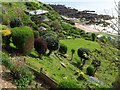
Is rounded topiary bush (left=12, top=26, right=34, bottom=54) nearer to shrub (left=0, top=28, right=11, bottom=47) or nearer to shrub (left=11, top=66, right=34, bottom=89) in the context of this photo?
shrub (left=0, top=28, right=11, bottom=47)

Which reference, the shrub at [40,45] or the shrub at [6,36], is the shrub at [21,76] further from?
the shrub at [40,45]

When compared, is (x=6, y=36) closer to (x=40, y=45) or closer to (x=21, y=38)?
(x=21, y=38)

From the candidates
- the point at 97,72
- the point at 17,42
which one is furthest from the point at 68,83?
the point at 97,72

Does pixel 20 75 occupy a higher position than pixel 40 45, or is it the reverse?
pixel 20 75

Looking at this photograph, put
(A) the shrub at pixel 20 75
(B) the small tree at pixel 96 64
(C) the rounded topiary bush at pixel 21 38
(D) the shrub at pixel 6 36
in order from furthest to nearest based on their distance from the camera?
(B) the small tree at pixel 96 64, (C) the rounded topiary bush at pixel 21 38, (D) the shrub at pixel 6 36, (A) the shrub at pixel 20 75

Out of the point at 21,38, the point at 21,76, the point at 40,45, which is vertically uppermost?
the point at 21,38

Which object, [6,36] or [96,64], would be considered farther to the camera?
[96,64]

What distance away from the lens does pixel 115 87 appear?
12.1m

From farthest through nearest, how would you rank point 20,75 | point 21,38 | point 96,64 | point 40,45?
point 96,64
point 40,45
point 21,38
point 20,75

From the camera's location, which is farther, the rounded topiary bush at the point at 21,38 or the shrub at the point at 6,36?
the rounded topiary bush at the point at 21,38

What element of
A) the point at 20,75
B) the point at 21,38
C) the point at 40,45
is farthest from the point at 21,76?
the point at 40,45

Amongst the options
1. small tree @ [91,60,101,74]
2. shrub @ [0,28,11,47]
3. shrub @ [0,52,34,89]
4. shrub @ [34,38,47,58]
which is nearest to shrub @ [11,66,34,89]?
shrub @ [0,52,34,89]

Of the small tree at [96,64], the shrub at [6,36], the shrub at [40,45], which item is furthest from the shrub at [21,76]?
the small tree at [96,64]

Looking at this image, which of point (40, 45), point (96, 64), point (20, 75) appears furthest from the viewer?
point (96, 64)
